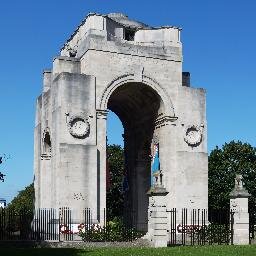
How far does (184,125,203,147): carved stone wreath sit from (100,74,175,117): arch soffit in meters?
1.23

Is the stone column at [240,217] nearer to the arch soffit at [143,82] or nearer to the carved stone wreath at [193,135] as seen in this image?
the carved stone wreath at [193,135]

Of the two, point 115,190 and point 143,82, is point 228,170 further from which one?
point 143,82

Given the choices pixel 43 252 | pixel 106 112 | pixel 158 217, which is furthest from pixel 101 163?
pixel 43 252

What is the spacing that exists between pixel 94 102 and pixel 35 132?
→ 248 inches

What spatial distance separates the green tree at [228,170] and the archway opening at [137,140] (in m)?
12.0

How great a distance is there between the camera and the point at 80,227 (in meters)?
27.1

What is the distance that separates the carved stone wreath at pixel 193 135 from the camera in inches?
1222

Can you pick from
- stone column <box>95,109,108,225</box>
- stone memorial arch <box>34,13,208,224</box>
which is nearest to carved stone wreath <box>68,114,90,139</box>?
stone memorial arch <box>34,13,208,224</box>

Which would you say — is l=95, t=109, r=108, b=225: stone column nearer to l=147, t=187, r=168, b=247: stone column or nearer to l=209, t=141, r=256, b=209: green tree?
l=147, t=187, r=168, b=247: stone column

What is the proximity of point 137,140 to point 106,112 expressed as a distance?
5953mm

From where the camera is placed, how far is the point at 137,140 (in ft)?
116

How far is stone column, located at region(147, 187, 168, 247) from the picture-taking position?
23422 mm

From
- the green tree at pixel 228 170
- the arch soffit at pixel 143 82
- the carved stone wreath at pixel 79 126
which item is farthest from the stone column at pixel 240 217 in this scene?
the green tree at pixel 228 170

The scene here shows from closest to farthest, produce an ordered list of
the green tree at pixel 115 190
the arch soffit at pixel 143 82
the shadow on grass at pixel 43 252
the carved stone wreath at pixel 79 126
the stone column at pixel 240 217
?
the shadow on grass at pixel 43 252 < the stone column at pixel 240 217 < the carved stone wreath at pixel 79 126 < the arch soffit at pixel 143 82 < the green tree at pixel 115 190
